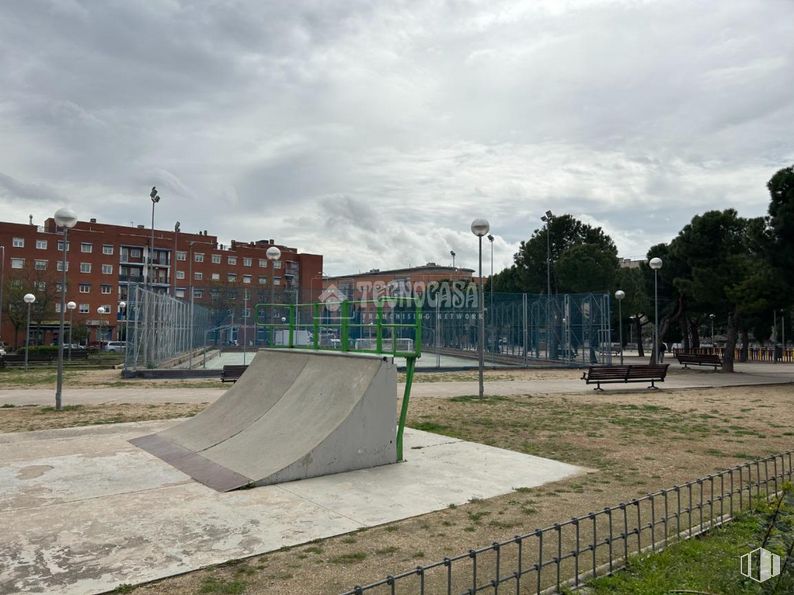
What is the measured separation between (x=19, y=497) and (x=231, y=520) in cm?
251

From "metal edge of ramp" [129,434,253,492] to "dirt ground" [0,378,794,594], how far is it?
→ 2054 millimetres

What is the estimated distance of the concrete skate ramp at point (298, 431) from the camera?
6832mm

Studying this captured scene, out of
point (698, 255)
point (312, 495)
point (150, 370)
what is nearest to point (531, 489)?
point (312, 495)

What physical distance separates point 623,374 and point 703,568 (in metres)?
15.5

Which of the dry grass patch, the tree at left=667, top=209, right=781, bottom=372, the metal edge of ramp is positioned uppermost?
the tree at left=667, top=209, right=781, bottom=372

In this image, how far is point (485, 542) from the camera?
4.73 metres

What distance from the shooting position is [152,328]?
76.9 feet

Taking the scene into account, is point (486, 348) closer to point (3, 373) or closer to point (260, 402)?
point (3, 373)

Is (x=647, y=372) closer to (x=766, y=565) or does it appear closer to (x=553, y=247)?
(x=766, y=565)

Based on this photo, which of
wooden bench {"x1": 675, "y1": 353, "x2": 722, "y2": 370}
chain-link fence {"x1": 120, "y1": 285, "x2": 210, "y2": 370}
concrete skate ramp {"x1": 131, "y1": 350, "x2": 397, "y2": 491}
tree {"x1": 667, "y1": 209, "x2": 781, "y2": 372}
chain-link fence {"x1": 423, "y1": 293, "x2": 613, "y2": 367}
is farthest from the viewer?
chain-link fence {"x1": 423, "y1": 293, "x2": 613, "y2": 367}

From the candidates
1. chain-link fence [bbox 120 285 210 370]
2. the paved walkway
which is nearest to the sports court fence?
the paved walkway

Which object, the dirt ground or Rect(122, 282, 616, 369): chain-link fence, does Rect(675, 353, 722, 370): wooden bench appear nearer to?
Rect(122, 282, 616, 369): chain-link fence

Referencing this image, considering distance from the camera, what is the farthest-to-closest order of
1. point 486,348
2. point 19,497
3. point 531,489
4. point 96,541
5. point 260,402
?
point 486,348
point 260,402
point 531,489
point 19,497
point 96,541

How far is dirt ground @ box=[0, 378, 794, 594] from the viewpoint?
4184 mm
